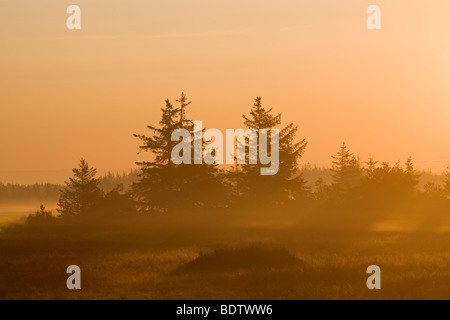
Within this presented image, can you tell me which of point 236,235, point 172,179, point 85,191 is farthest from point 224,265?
point 85,191

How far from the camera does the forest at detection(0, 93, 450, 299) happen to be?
24.0m

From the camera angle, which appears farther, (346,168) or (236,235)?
(346,168)

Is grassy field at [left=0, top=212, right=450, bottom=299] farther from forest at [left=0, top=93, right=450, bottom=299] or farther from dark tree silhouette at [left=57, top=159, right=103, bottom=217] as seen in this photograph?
dark tree silhouette at [left=57, top=159, right=103, bottom=217]

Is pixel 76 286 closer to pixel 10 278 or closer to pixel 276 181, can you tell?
pixel 10 278

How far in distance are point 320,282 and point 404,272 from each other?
428 centimetres

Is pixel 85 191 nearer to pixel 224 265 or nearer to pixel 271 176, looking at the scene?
pixel 271 176

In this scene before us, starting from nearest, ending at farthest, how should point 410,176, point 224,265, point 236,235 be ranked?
1. point 224,265
2. point 236,235
3. point 410,176

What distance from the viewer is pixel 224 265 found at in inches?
1115

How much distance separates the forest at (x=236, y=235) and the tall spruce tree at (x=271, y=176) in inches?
4.7

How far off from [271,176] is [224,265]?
42040 millimetres

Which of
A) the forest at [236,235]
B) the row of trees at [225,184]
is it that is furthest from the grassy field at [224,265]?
the row of trees at [225,184]

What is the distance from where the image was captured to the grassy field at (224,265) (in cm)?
2247

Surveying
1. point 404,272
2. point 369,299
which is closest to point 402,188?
point 404,272

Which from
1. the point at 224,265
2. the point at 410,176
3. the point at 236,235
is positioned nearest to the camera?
the point at 224,265
